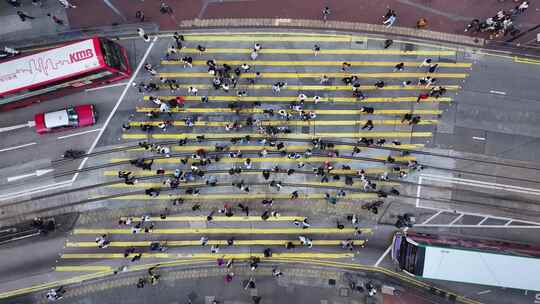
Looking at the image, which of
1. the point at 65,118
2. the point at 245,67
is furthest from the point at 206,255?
the point at 65,118

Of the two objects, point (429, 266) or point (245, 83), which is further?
point (245, 83)

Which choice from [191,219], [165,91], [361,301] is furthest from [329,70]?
[361,301]

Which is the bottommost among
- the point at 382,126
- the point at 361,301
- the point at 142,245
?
the point at 361,301

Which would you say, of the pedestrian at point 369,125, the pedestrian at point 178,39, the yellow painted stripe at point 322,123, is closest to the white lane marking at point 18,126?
the yellow painted stripe at point 322,123

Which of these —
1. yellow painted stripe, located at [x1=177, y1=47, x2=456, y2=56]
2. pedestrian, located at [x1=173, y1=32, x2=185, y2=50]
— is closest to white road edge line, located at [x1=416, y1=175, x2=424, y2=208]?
yellow painted stripe, located at [x1=177, y1=47, x2=456, y2=56]

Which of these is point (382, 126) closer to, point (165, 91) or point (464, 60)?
point (464, 60)

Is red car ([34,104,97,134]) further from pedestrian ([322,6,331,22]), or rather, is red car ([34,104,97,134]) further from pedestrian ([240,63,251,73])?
pedestrian ([322,6,331,22])
